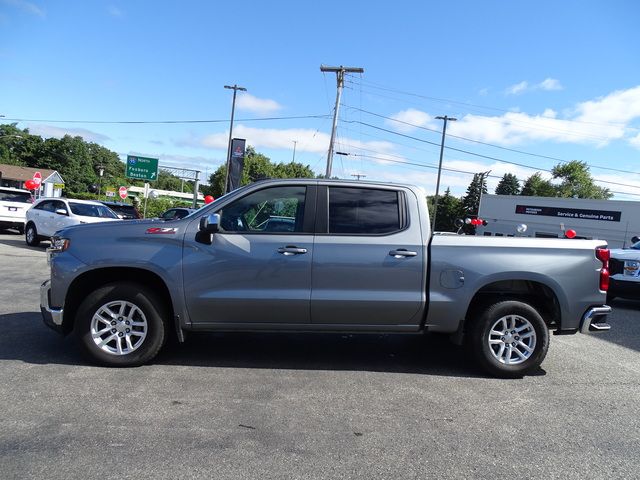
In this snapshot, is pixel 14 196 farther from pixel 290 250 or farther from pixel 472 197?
pixel 472 197

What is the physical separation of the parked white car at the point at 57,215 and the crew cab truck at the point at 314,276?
11323mm

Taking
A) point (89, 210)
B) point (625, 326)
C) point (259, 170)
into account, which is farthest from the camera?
point (259, 170)

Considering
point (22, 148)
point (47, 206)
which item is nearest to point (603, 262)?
point (47, 206)

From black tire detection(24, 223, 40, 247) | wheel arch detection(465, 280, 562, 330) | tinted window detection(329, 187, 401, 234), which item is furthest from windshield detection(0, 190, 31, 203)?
wheel arch detection(465, 280, 562, 330)

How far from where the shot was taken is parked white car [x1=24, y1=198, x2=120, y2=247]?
50.1 ft

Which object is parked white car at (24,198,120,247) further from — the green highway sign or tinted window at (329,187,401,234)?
the green highway sign

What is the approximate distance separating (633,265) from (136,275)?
31.9ft

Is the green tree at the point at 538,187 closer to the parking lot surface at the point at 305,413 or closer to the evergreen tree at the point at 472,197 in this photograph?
Result: the evergreen tree at the point at 472,197

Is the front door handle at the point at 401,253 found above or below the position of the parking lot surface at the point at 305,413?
above

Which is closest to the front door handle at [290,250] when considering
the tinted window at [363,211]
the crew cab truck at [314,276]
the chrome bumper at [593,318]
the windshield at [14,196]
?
the crew cab truck at [314,276]

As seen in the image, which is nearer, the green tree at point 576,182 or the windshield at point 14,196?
the windshield at point 14,196

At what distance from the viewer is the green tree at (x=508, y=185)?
10312 centimetres

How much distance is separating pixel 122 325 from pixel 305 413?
82.1 inches

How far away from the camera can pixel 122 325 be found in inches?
193
